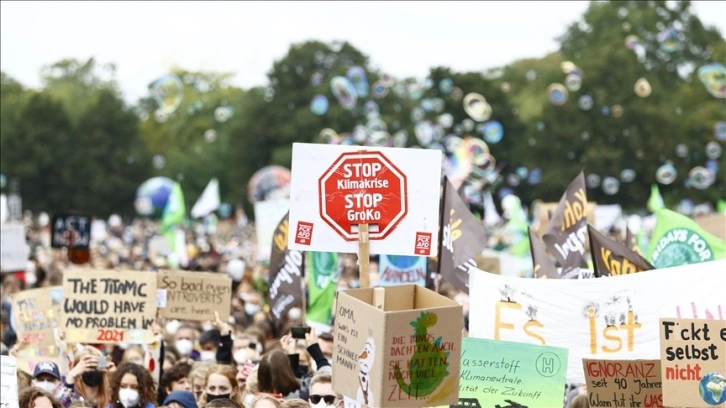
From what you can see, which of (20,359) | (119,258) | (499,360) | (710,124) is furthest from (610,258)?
(710,124)

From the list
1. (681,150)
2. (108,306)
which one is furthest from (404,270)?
(681,150)

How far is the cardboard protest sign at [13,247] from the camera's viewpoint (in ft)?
63.9

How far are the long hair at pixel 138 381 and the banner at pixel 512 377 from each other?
2.12 m

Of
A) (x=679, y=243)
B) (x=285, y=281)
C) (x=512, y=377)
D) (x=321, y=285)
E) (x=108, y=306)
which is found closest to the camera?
(x=512, y=377)

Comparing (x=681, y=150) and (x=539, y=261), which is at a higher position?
(x=681, y=150)

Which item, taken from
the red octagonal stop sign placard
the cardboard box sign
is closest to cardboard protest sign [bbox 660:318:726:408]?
the red octagonal stop sign placard

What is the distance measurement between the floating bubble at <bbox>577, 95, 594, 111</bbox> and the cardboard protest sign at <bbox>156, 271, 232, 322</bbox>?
2030 inches

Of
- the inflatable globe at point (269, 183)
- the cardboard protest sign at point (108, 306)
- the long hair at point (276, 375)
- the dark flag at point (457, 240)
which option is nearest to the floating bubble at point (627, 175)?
the inflatable globe at point (269, 183)

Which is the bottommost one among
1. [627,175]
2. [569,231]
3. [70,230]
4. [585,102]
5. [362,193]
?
[70,230]

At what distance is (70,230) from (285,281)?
8533 mm

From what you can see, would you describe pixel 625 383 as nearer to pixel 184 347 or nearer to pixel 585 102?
pixel 184 347

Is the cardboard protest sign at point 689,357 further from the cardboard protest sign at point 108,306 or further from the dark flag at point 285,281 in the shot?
the dark flag at point 285,281

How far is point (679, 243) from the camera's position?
41.6 feet

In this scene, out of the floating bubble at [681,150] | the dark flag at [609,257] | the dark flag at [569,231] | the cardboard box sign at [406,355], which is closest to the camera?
the cardboard box sign at [406,355]
